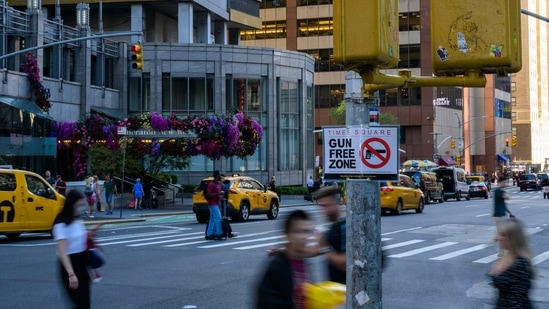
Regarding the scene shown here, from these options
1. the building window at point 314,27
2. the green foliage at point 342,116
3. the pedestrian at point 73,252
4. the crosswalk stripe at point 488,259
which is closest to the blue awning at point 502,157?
the building window at point 314,27

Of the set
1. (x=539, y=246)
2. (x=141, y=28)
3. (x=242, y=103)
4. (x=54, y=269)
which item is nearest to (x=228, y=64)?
(x=242, y=103)

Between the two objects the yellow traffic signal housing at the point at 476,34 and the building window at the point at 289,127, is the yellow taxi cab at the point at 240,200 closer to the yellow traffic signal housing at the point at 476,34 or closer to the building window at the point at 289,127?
the yellow traffic signal housing at the point at 476,34

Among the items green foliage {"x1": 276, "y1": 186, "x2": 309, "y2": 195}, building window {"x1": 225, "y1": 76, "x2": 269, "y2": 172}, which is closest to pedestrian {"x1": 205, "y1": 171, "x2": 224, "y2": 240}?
building window {"x1": 225, "y1": 76, "x2": 269, "y2": 172}

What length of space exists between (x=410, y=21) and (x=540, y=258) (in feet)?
229

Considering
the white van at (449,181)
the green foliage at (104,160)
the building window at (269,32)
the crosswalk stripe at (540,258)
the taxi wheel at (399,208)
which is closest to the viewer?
the crosswalk stripe at (540,258)

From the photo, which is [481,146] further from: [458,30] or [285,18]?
[458,30]

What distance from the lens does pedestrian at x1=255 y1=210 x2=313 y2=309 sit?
5273 millimetres

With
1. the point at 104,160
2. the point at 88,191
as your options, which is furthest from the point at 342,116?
the point at 88,191

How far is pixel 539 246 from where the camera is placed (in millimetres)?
20375

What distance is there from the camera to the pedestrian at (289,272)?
Result: 17.3ft

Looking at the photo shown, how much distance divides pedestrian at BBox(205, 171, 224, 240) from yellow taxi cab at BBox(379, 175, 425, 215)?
13.5 m

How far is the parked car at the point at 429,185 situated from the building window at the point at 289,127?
10909mm

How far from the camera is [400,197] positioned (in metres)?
A: 34.7

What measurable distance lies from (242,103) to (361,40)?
4906cm
